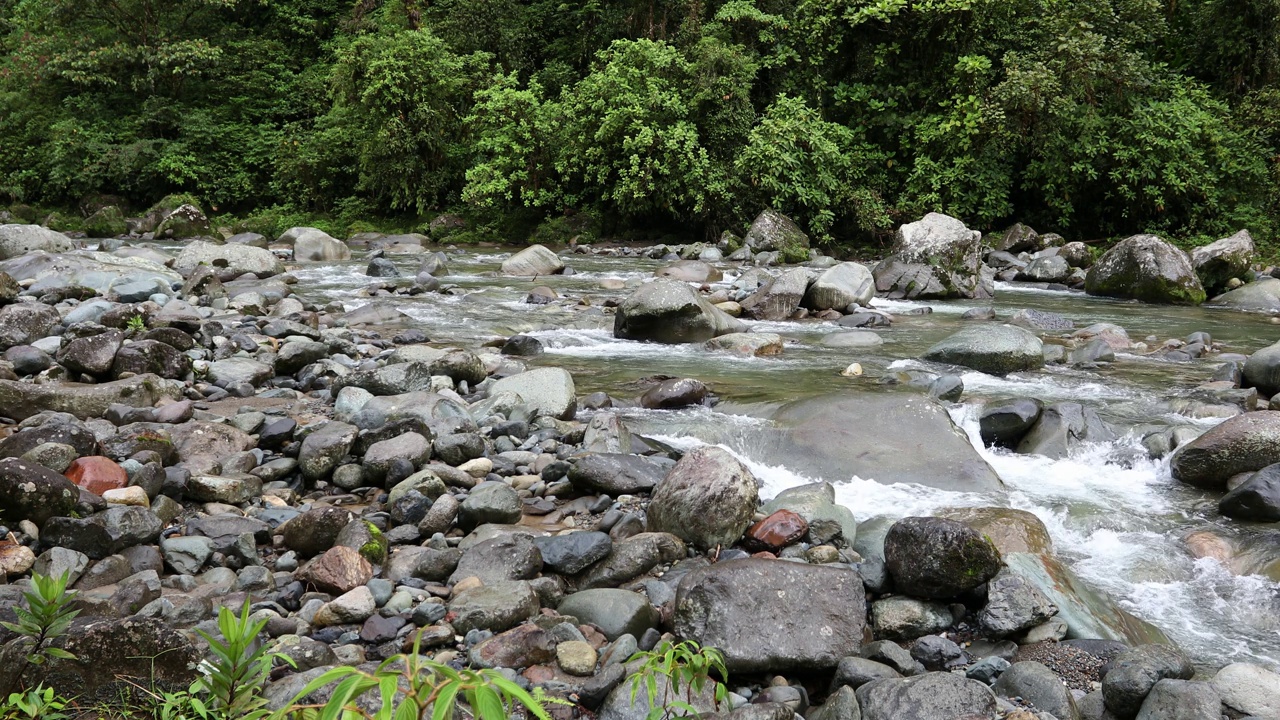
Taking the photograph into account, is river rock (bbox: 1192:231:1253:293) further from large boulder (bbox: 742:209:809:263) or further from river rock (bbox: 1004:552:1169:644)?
river rock (bbox: 1004:552:1169:644)

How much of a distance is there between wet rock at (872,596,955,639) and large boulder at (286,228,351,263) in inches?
527

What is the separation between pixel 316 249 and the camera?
15.2 metres

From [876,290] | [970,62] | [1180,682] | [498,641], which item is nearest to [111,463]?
[498,641]

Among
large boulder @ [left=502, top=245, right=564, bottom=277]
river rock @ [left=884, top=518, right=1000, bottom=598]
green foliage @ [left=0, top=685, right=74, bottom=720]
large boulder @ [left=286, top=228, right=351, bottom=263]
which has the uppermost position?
green foliage @ [left=0, top=685, right=74, bottom=720]

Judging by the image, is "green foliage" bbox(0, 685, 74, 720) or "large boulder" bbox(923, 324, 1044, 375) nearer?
"green foliage" bbox(0, 685, 74, 720)

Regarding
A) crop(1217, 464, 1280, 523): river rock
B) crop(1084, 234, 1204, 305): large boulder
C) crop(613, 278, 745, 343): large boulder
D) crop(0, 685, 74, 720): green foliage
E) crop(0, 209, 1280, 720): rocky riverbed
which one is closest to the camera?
crop(0, 685, 74, 720): green foliage

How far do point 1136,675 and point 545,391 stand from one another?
13.6 feet

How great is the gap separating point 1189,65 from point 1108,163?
383 centimetres

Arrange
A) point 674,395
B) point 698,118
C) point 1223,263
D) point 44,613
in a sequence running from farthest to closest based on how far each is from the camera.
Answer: point 698,118, point 1223,263, point 674,395, point 44,613

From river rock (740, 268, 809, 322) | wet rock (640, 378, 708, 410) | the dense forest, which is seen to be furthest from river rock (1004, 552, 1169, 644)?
the dense forest

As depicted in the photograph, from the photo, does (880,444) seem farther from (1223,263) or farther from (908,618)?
(1223,263)

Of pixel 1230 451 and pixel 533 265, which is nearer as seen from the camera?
pixel 1230 451

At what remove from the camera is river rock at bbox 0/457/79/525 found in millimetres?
3676

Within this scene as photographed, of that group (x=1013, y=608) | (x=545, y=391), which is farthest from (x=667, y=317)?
(x=1013, y=608)
